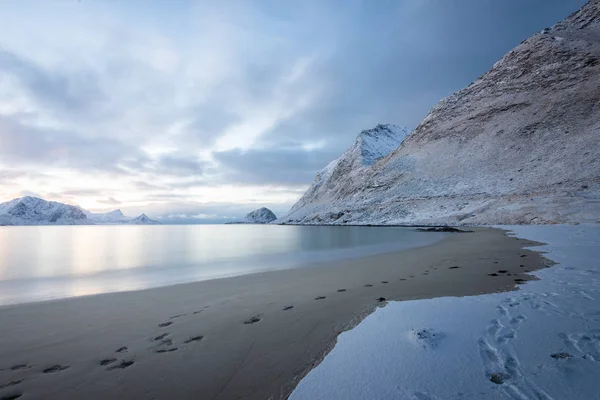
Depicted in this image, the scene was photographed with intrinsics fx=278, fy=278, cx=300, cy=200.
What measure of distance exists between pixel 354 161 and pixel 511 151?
77.0m

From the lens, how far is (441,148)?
296 feet

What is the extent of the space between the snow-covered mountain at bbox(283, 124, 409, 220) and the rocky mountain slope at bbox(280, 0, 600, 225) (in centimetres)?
2285

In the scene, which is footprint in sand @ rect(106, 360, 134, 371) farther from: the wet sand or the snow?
the snow

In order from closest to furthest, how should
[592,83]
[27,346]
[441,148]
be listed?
[27,346] → [592,83] → [441,148]

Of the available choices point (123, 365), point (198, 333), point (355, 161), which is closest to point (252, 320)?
point (198, 333)

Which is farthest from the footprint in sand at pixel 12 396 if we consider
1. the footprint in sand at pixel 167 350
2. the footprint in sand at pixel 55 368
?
the footprint in sand at pixel 167 350

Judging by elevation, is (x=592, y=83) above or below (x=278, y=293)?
above

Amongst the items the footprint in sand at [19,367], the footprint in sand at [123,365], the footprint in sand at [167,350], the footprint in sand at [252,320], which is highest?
the footprint in sand at [252,320]

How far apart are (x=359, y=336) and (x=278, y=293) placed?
14.2ft

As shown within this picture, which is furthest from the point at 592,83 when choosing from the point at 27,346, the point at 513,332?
the point at 27,346

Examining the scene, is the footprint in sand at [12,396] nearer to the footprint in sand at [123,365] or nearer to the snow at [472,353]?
the footprint in sand at [123,365]

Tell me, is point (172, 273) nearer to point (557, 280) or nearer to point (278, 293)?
point (278, 293)

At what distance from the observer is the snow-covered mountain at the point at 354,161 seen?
453ft

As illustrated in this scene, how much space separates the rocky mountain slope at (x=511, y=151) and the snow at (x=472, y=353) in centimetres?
3979
